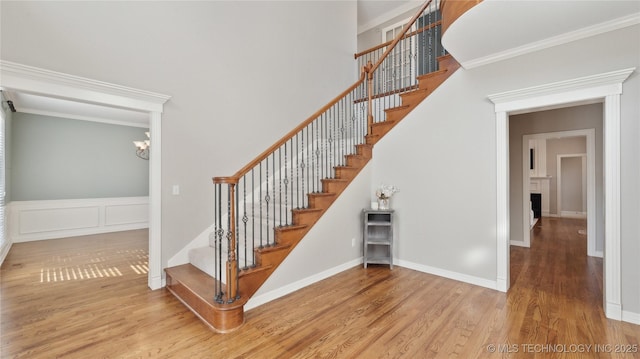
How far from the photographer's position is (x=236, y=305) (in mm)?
2488

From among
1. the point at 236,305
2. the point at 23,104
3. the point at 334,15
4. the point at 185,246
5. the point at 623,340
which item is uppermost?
the point at 334,15

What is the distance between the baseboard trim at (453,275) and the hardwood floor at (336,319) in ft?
0.37

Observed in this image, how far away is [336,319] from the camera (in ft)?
8.60

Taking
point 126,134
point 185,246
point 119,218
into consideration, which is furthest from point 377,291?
point 126,134

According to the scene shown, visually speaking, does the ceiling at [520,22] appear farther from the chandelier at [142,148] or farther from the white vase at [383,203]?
the chandelier at [142,148]

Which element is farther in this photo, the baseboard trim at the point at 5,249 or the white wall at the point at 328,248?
the baseboard trim at the point at 5,249

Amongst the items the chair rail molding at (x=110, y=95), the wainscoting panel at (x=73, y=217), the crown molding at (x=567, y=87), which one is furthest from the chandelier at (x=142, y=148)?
the crown molding at (x=567, y=87)

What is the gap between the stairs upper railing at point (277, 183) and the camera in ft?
8.63

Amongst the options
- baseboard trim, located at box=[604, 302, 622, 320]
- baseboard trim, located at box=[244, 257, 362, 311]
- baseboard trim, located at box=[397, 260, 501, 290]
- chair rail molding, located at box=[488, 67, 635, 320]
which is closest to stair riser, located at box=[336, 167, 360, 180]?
baseboard trim, located at box=[244, 257, 362, 311]

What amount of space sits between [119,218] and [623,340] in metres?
8.66

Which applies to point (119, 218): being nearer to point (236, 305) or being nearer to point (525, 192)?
point (236, 305)

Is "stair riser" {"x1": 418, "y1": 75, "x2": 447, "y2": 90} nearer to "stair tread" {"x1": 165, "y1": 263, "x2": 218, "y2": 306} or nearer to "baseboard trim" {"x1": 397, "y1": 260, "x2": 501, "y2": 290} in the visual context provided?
"baseboard trim" {"x1": 397, "y1": 260, "x2": 501, "y2": 290}

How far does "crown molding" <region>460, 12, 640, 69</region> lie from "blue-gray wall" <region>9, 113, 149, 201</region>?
756 centimetres

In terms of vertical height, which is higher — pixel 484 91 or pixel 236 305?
pixel 484 91
